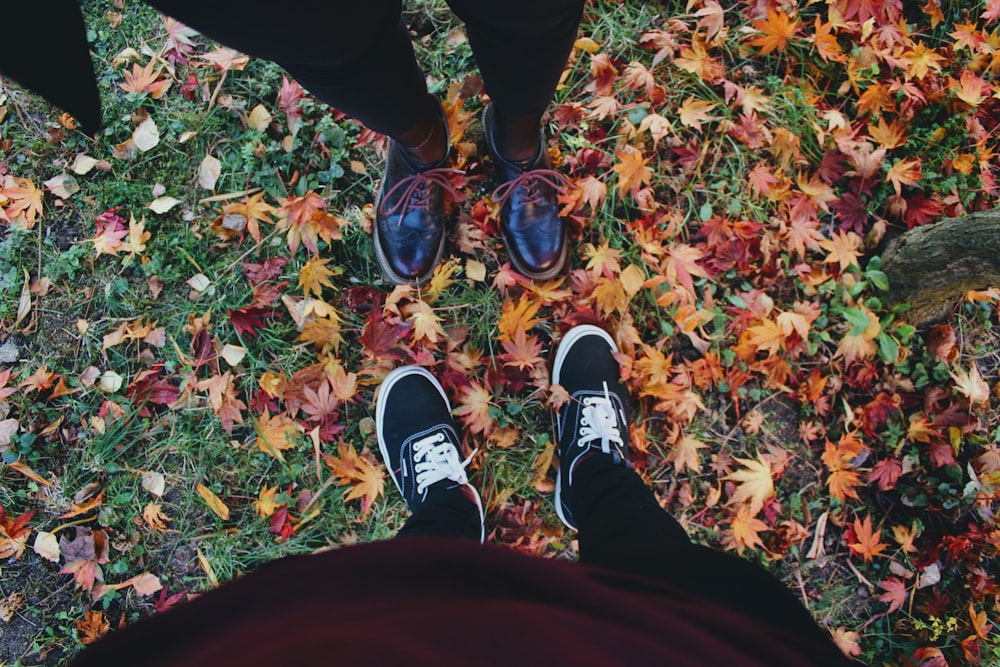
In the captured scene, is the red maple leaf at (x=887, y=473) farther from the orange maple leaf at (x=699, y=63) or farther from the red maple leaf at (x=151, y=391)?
the red maple leaf at (x=151, y=391)

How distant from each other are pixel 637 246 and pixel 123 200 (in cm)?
185

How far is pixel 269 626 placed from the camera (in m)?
0.64

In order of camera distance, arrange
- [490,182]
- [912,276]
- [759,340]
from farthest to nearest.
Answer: [490,182]
[759,340]
[912,276]

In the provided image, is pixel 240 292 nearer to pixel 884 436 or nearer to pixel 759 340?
pixel 759 340

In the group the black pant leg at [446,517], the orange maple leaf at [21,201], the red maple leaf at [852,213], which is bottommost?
the black pant leg at [446,517]

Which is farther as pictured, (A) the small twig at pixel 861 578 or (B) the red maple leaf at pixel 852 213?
(B) the red maple leaf at pixel 852 213

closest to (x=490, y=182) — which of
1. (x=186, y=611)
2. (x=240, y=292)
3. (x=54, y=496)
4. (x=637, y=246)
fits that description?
(x=637, y=246)

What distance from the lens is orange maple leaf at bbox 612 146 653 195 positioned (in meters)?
1.82

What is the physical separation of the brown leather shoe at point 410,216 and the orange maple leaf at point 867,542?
5.44 feet

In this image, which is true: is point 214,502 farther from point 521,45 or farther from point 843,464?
point 843,464

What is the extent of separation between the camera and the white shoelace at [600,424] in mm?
1702

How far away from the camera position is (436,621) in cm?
62

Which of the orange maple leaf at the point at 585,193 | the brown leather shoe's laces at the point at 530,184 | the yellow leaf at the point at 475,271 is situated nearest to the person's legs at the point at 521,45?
the brown leather shoe's laces at the point at 530,184

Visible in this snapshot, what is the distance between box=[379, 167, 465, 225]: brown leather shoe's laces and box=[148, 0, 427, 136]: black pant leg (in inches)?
16.9
